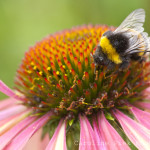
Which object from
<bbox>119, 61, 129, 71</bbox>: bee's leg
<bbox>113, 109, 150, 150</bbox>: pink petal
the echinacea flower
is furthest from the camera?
<bbox>119, 61, 129, 71</bbox>: bee's leg

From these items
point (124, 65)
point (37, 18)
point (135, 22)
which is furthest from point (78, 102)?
point (37, 18)

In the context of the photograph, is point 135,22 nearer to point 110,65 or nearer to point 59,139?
point 110,65

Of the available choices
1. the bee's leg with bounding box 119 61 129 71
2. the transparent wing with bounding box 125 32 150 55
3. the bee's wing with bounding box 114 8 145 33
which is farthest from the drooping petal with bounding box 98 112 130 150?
the bee's wing with bounding box 114 8 145 33

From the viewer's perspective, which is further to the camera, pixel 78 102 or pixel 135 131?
pixel 78 102

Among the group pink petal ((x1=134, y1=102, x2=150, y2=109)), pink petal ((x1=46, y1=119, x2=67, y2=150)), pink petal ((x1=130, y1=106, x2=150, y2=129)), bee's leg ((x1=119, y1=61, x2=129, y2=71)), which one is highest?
bee's leg ((x1=119, y1=61, x2=129, y2=71))

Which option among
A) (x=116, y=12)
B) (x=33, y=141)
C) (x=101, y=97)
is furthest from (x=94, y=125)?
(x=116, y=12)

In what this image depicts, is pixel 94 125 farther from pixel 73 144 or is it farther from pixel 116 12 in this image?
pixel 116 12

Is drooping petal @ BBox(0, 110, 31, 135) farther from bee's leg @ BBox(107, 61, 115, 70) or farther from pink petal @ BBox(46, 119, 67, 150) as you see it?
bee's leg @ BBox(107, 61, 115, 70)
